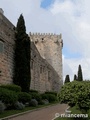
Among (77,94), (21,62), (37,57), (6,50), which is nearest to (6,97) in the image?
(77,94)

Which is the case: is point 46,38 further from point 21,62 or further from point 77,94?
point 77,94

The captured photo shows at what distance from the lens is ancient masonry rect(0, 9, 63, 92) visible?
24.4m

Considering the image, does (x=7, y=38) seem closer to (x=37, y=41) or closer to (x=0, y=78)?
(x=0, y=78)

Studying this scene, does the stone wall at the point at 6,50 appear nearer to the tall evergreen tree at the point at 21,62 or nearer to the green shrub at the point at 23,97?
the tall evergreen tree at the point at 21,62

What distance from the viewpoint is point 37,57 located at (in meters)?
38.9

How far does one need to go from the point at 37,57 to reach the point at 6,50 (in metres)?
14.1

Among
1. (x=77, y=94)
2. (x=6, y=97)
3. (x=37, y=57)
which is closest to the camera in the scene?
(x=77, y=94)

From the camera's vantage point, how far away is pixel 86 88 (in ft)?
49.5

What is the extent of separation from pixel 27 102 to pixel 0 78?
2.91 metres

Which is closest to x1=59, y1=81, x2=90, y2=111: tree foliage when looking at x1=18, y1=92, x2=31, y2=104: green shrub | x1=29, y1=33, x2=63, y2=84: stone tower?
x1=18, y1=92, x2=31, y2=104: green shrub

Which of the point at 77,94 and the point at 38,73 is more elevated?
the point at 38,73

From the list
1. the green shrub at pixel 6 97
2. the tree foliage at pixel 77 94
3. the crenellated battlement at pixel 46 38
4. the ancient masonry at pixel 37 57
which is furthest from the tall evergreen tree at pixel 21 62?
the crenellated battlement at pixel 46 38

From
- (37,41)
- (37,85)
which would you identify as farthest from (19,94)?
(37,41)

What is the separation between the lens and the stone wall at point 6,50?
2390cm
